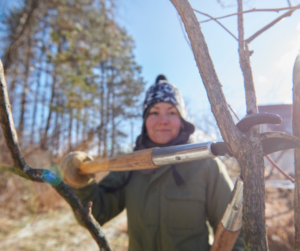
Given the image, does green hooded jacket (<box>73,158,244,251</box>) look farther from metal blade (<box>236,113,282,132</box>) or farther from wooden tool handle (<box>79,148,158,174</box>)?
metal blade (<box>236,113,282,132</box>)

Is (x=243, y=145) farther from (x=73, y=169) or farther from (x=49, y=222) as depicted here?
(x=49, y=222)

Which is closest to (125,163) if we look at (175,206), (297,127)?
(175,206)

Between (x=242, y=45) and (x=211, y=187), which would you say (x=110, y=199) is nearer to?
(x=211, y=187)

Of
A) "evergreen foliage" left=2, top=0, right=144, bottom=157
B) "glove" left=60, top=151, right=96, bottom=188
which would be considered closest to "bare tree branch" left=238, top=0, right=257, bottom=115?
"glove" left=60, top=151, right=96, bottom=188

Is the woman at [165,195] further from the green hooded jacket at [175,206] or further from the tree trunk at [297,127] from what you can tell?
the tree trunk at [297,127]

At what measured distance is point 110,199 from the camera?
197cm

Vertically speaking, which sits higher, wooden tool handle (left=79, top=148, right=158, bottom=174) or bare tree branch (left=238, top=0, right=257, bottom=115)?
bare tree branch (left=238, top=0, right=257, bottom=115)

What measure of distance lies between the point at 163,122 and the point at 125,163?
2.81 ft

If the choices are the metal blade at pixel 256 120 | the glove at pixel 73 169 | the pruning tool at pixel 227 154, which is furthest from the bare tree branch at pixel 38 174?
the glove at pixel 73 169

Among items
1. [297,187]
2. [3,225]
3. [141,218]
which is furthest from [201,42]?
[3,225]

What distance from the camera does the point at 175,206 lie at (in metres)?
1.61

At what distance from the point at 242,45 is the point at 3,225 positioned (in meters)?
5.25

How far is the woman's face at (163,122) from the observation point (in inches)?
79.3

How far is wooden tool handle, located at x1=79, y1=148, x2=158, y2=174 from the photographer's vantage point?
110 cm
